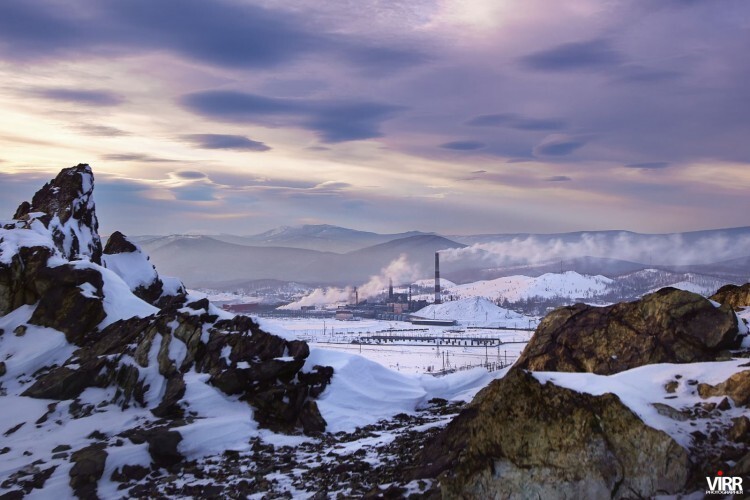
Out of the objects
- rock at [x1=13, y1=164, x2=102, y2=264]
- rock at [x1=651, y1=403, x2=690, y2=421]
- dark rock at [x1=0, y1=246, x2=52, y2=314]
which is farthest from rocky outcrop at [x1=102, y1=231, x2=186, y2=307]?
rock at [x1=651, y1=403, x2=690, y2=421]

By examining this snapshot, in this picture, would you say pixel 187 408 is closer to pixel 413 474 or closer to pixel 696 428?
pixel 413 474

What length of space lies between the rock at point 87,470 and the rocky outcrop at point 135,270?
40.8 meters

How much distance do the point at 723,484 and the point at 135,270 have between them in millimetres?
70700

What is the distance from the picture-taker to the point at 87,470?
34.8 m

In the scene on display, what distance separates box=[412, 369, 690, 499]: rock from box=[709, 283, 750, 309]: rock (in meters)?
22.4

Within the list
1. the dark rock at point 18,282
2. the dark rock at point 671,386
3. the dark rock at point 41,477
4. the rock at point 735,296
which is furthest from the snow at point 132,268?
the dark rock at point 671,386

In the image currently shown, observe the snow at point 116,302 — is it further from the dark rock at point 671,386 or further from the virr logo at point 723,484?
the virr logo at point 723,484

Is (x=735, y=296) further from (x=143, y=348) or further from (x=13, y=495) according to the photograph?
(x=13, y=495)

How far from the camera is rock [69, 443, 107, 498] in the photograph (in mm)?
33562

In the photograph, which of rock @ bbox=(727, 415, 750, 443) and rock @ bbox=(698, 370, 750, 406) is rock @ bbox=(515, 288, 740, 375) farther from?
rock @ bbox=(727, 415, 750, 443)

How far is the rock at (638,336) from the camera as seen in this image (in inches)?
1407

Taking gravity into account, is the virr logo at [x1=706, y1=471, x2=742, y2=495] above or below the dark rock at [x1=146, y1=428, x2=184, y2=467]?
above

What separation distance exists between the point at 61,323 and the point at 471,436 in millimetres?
41862

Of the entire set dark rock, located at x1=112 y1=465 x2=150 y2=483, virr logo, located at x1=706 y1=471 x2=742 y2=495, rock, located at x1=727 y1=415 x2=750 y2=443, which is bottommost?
dark rock, located at x1=112 y1=465 x2=150 y2=483
